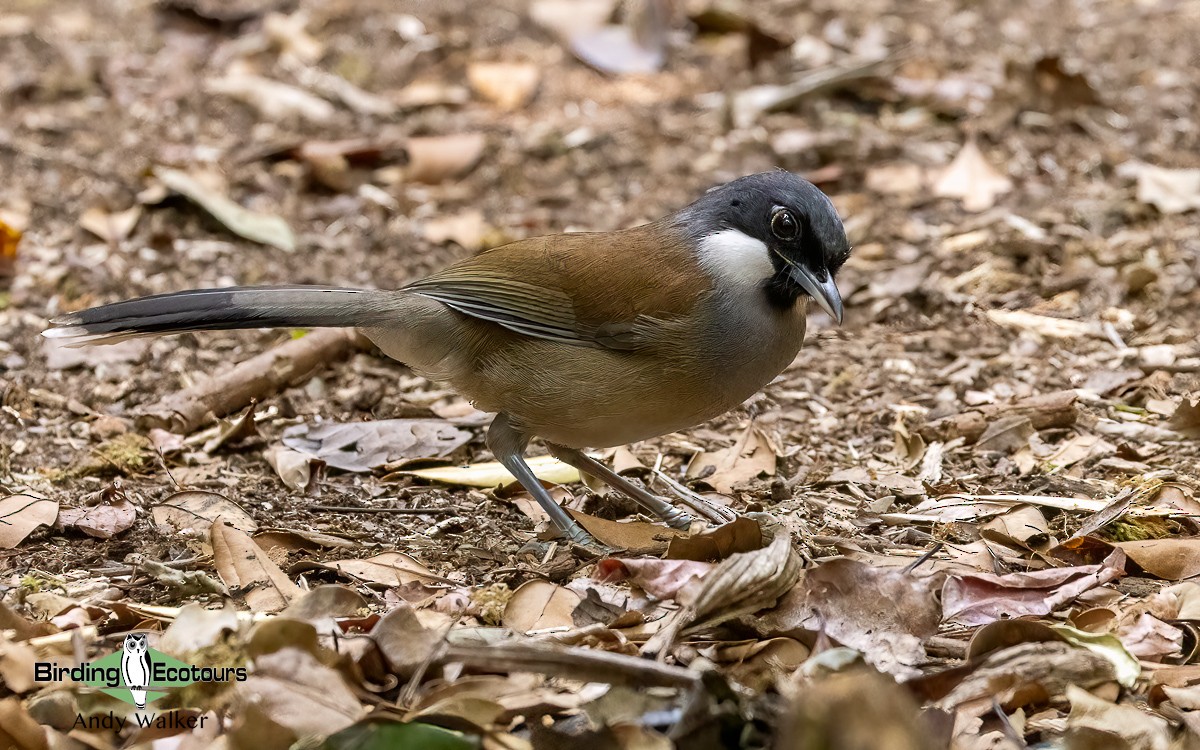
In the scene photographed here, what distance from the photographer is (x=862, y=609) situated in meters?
3.49

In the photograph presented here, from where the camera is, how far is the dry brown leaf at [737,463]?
16.6ft

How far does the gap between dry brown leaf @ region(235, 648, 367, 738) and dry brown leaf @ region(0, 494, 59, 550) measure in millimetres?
1542

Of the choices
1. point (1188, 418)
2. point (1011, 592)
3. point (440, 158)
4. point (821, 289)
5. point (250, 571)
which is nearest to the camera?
point (1011, 592)

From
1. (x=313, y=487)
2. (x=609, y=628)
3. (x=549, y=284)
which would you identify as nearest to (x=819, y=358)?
(x=549, y=284)

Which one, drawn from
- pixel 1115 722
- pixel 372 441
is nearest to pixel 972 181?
pixel 372 441

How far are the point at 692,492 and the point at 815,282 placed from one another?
3.20ft

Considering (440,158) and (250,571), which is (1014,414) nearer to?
(250,571)

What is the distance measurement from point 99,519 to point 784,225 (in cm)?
245

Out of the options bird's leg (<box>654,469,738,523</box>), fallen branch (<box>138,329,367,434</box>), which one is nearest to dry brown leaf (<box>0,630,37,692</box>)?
fallen branch (<box>138,329,367,434</box>)

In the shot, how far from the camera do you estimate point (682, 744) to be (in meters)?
2.70

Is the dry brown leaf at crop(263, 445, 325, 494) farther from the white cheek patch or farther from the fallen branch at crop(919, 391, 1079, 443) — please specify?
the fallen branch at crop(919, 391, 1079, 443)

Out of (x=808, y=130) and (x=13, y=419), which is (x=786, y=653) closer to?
(x=13, y=419)

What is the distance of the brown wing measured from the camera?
4477mm

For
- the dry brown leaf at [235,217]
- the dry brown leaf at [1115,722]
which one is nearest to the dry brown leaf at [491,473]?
the dry brown leaf at [235,217]
